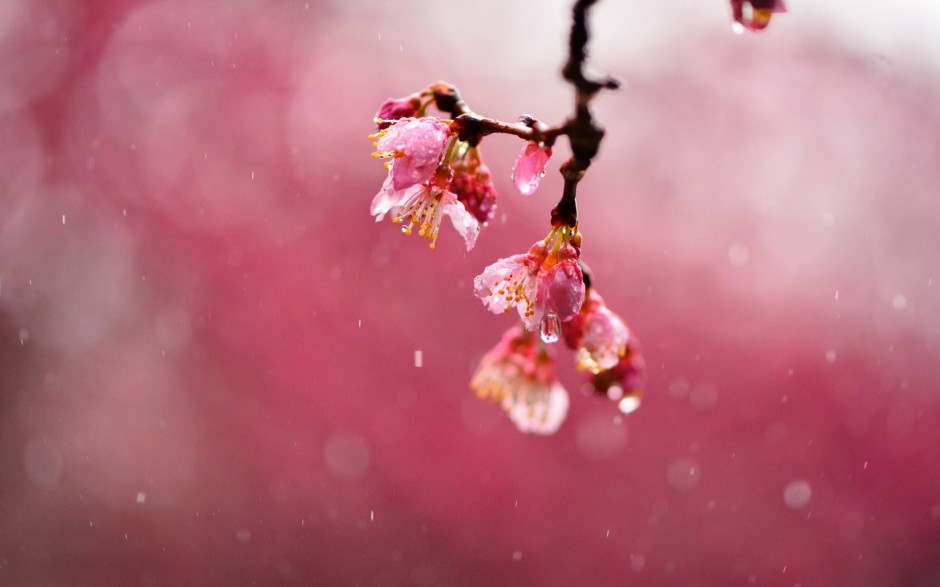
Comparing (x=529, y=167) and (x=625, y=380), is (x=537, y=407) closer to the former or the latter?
(x=625, y=380)

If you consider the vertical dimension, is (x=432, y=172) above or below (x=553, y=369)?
above

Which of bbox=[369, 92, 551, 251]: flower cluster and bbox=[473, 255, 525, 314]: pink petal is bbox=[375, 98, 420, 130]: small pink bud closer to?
bbox=[369, 92, 551, 251]: flower cluster

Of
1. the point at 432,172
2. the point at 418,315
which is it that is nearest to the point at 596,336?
the point at 432,172

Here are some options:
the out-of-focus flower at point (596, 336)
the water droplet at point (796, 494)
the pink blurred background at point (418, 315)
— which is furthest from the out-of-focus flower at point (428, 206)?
the water droplet at point (796, 494)

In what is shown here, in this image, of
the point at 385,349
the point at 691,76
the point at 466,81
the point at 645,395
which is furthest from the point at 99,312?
the point at 691,76

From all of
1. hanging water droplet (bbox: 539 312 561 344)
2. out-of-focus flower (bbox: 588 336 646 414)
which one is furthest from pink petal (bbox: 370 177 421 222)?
out-of-focus flower (bbox: 588 336 646 414)

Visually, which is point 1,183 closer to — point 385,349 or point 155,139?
point 155,139
